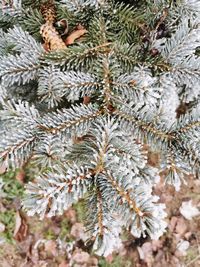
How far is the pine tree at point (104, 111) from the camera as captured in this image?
3.79 feet

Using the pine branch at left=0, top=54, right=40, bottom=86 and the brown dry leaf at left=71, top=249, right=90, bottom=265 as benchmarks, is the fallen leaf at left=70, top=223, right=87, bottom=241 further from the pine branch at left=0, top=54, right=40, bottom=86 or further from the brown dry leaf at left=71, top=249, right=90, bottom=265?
the pine branch at left=0, top=54, right=40, bottom=86

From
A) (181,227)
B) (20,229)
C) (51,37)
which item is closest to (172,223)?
(181,227)

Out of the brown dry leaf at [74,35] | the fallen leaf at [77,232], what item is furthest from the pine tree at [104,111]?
the fallen leaf at [77,232]

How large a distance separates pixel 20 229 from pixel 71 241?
0.37 meters

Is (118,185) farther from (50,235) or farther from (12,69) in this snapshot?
(50,235)

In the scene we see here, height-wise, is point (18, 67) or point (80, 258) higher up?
point (18, 67)

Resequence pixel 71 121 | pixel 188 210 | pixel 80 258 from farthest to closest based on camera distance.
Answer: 1. pixel 188 210
2. pixel 80 258
3. pixel 71 121

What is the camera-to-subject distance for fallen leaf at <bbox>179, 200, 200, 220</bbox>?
9.16 feet

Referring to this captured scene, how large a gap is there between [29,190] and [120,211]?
272 millimetres

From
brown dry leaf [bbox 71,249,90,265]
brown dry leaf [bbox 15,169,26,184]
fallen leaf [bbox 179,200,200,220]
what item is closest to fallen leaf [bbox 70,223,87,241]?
brown dry leaf [bbox 71,249,90,265]

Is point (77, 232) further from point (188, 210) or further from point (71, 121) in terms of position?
point (71, 121)

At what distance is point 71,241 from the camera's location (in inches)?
108

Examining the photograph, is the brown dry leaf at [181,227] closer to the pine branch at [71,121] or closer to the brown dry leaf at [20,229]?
the brown dry leaf at [20,229]

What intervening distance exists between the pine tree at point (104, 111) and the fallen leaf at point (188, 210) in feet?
4.06
